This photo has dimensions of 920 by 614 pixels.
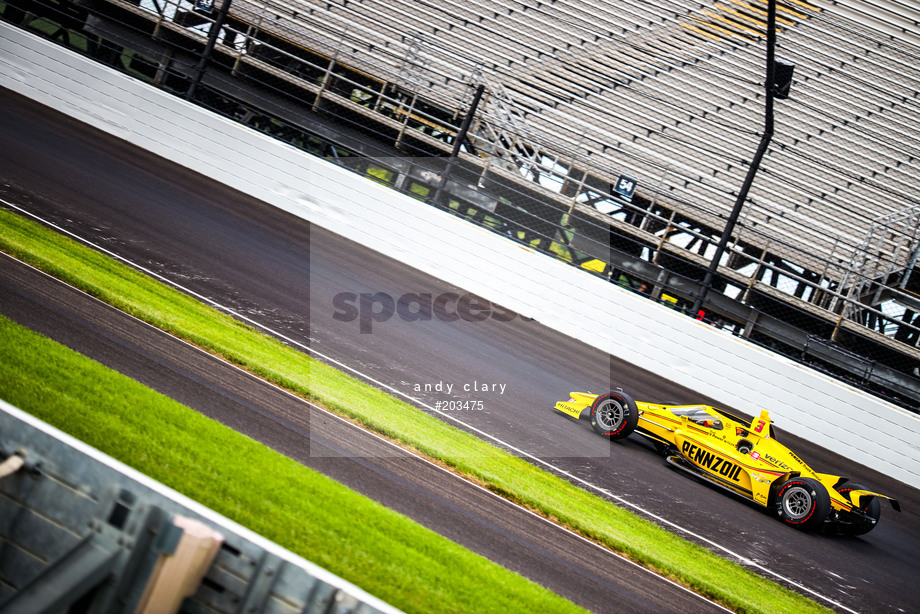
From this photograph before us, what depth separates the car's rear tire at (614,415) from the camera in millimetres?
8180

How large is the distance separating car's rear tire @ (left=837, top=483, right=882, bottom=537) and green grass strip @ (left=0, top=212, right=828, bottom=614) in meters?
2.12

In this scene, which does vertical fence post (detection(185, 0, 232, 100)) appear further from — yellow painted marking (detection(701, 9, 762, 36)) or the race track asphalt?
yellow painted marking (detection(701, 9, 762, 36))

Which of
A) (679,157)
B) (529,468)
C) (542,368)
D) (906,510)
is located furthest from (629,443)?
(679,157)

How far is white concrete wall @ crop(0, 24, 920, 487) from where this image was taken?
35.8ft

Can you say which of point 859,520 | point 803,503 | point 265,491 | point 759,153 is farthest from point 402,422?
point 759,153

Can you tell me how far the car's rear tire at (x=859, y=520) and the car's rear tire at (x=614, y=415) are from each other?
223cm

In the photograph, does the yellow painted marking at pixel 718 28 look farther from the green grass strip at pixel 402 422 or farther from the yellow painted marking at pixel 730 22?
the green grass strip at pixel 402 422

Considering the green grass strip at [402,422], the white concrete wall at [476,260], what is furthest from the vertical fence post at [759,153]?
the green grass strip at [402,422]

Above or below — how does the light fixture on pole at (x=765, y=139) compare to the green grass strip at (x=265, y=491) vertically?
above

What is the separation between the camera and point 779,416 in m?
11.1

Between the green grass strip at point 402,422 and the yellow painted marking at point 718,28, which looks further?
the yellow painted marking at point 718,28

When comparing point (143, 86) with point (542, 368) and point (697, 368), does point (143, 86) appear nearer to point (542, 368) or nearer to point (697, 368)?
point (542, 368)

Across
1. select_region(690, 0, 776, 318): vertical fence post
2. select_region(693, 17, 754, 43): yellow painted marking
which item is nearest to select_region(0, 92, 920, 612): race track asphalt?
select_region(690, 0, 776, 318): vertical fence post

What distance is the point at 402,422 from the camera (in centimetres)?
656
